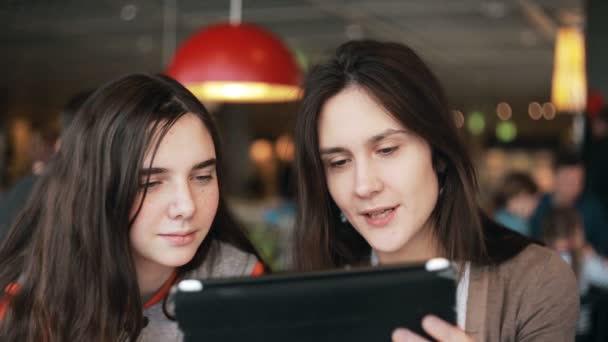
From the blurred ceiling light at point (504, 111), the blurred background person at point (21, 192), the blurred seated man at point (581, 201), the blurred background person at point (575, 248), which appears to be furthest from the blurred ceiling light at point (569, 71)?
the blurred ceiling light at point (504, 111)

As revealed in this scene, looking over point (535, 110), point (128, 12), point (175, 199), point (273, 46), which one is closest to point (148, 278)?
point (175, 199)

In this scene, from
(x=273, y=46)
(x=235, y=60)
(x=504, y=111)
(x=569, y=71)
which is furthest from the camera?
(x=504, y=111)

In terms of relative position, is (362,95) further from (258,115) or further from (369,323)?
(258,115)

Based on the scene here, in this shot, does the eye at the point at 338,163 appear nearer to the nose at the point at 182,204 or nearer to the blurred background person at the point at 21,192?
the nose at the point at 182,204

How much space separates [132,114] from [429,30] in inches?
255

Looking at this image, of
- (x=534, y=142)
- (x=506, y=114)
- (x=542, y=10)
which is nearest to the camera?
(x=542, y=10)

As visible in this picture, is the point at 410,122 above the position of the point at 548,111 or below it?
above

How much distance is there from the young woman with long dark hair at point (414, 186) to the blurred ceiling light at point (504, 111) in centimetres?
1411

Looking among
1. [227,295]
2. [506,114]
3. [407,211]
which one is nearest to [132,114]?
[407,211]

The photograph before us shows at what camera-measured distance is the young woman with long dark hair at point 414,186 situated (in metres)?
1.43

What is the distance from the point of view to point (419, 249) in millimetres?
1668

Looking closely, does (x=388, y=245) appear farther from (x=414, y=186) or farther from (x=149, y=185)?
(x=149, y=185)

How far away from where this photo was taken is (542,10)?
260 inches

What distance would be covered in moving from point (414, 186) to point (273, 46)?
5.90ft
